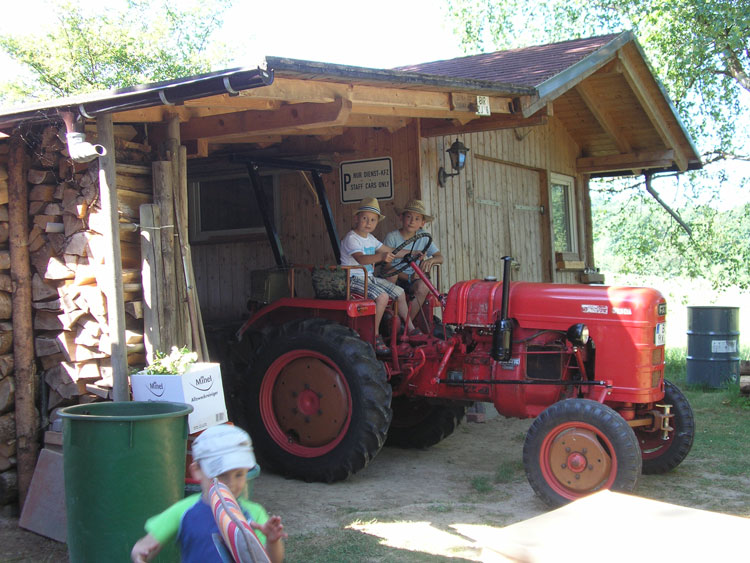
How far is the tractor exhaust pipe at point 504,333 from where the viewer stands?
17.4 feet

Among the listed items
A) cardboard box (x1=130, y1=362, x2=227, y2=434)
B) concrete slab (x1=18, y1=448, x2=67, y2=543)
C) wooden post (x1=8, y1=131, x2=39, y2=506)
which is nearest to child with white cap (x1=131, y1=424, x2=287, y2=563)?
cardboard box (x1=130, y1=362, x2=227, y2=434)

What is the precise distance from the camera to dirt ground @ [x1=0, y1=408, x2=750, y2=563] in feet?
14.7

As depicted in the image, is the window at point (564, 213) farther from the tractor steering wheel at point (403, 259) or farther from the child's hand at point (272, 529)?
the child's hand at point (272, 529)

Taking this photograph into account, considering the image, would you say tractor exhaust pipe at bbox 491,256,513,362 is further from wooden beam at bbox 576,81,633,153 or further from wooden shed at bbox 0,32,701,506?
wooden beam at bbox 576,81,633,153

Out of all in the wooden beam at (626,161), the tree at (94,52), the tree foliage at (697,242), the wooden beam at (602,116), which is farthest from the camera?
the tree at (94,52)

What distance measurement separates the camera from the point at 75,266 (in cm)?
492

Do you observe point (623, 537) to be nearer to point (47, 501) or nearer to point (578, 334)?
point (578, 334)

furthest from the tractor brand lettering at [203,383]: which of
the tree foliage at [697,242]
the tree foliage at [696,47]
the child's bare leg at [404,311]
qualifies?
the tree foliage at [697,242]

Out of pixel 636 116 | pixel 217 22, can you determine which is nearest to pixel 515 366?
pixel 636 116

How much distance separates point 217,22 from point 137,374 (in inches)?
932

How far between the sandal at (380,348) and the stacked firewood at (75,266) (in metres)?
1.81

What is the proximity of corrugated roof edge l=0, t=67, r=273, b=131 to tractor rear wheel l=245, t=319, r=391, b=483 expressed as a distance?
2.15 meters

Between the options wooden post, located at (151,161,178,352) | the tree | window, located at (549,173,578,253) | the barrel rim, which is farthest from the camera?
the tree

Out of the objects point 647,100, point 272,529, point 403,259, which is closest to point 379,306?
point 403,259
